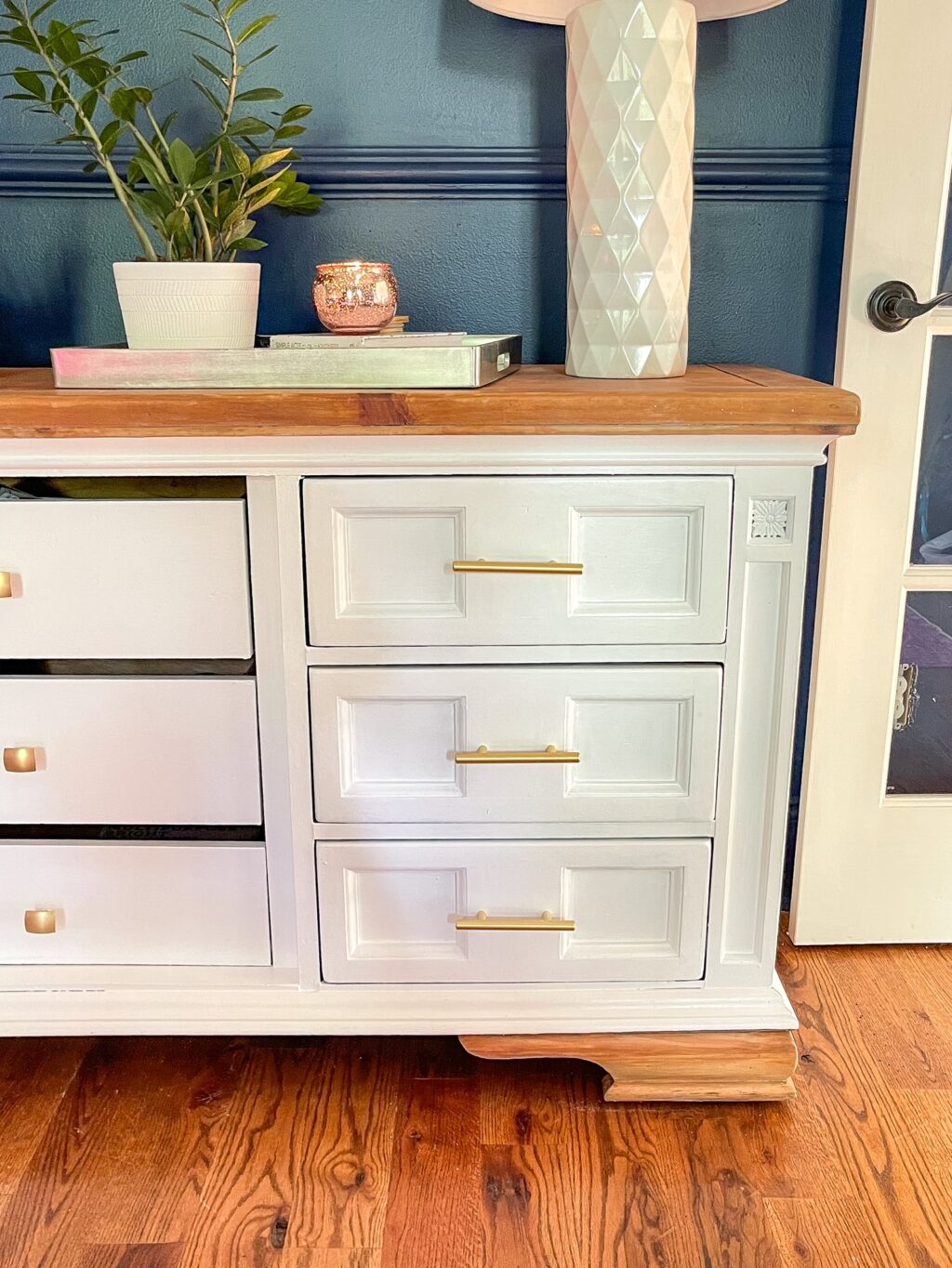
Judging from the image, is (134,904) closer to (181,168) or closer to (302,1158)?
(302,1158)

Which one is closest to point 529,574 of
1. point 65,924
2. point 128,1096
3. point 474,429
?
point 474,429

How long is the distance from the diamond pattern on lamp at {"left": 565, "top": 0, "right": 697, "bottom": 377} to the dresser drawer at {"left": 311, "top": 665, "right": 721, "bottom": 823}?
0.36m

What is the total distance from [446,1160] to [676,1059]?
26 cm

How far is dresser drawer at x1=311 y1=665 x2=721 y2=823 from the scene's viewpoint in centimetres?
105

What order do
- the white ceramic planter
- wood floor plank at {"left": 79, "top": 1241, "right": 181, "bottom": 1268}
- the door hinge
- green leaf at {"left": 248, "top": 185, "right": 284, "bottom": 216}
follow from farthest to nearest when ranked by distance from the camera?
the door hinge
green leaf at {"left": 248, "top": 185, "right": 284, "bottom": 216}
the white ceramic planter
wood floor plank at {"left": 79, "top": 1241, "right": 181, "bottom": 1268}

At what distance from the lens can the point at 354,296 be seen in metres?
1.11

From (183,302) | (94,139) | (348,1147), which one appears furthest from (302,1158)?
(94,139)

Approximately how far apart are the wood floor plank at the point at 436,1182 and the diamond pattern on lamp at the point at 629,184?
824mm

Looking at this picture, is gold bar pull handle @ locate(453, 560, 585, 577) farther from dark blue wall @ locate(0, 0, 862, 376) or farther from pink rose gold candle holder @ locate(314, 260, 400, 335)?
dark blue wall @ locate(0, 0, 862, 376)

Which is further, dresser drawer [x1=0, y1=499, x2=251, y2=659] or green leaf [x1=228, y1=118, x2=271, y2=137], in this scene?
green leaf [x1=228, y1=118, x2=271, y2=137]

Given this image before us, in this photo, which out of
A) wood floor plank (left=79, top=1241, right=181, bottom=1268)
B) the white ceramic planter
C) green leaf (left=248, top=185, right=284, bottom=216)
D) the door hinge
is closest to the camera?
wood floor plank (left=79, top=1241, right=181, bottom=1268)

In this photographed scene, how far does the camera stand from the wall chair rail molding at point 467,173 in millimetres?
1332

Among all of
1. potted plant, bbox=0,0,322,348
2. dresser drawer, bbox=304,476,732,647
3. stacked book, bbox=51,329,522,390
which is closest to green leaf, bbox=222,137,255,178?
potted plant, bbox=0,0,322,348

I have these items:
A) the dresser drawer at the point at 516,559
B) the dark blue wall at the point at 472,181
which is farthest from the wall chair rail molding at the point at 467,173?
Result: the dresser drawer at the point at 516,559
